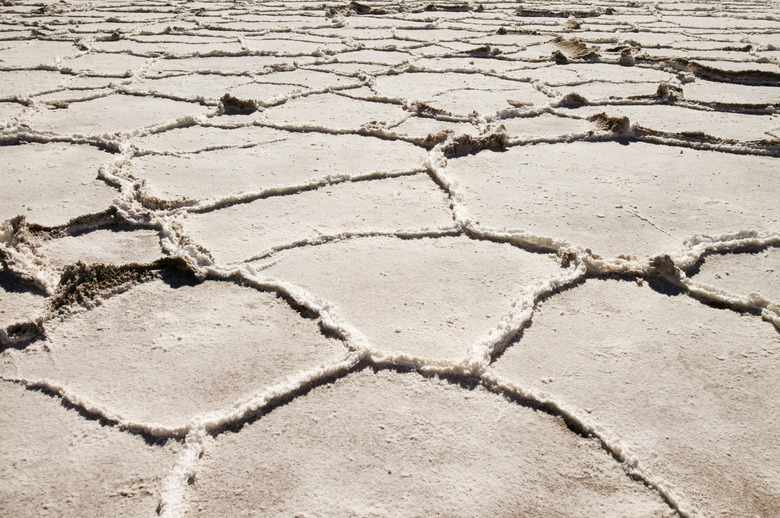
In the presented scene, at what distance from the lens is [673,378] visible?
4.37ft

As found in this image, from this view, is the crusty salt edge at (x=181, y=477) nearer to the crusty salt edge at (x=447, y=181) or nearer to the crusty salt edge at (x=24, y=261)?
the crusty salt edge at (x=24, y=261)

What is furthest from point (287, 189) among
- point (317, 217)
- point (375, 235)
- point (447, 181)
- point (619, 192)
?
point (619, 192)

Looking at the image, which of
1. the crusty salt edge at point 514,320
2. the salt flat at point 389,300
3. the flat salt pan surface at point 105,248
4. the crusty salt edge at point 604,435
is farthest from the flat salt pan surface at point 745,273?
the flat salt pan surface at point 105,248

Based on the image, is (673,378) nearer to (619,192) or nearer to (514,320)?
(514,320)

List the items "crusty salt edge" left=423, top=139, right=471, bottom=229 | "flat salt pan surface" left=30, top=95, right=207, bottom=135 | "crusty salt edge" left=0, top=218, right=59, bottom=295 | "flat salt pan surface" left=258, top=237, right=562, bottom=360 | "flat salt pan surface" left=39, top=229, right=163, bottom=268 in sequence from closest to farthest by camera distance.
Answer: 1. "flat salt pan surface" left=258, top=237, right=562, bottom=360
2. "crusty salt edge" left=0, top=218, right=59, bottom=295
3. "flat salt pan surface" left=39, top=229, right=163, bottom=268
4. "crusty salt edge" left=423, top=139, right=471, bottom=229
5. "flat salt pan surface" left=30, top=95, right=207, bottom=135

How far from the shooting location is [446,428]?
1.21m

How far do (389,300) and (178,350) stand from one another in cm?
55

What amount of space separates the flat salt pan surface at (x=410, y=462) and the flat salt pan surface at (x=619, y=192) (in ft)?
2.67

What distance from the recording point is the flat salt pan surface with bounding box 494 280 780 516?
112 centimetres

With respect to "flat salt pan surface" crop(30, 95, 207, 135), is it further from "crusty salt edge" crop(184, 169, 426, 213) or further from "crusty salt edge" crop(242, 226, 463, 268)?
"crusty salt edge" crop(242, 226, 463, 268)

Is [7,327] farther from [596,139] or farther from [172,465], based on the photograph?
[596,139]

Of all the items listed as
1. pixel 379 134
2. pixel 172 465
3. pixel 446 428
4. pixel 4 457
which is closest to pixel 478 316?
pixel 446 428

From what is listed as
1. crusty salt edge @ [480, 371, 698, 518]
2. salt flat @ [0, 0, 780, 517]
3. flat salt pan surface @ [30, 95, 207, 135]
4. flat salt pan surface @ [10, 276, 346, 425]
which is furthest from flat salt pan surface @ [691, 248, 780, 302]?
flat salt pan surface @ [30, 95, 207, 135]

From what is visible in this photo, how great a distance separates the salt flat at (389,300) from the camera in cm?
111
